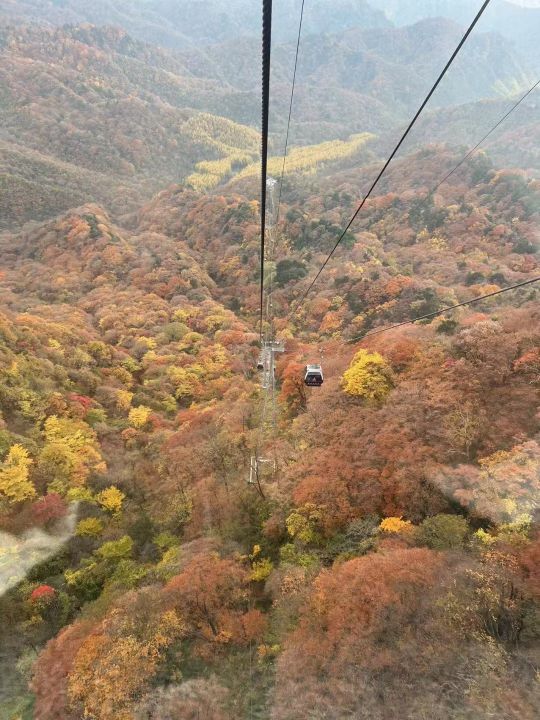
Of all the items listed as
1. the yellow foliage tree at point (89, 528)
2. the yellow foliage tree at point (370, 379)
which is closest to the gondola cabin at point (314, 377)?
the yellow foliage tree at point (370, 379)

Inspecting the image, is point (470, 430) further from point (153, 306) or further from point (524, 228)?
point (524, 228)

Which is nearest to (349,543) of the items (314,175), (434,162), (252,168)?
(434,162)

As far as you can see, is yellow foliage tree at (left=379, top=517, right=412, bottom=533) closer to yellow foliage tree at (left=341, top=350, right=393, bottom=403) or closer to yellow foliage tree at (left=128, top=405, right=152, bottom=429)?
yellow foliage tree at (left=341, top=350, right=393, bottom=403)

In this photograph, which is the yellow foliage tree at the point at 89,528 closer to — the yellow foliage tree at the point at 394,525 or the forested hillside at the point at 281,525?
the forested hillside at the point at 281,525

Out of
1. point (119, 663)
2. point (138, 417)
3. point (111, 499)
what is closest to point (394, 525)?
point (119, 663)

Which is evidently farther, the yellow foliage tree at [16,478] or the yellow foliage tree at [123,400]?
the yellow foliage tree at [123,400]

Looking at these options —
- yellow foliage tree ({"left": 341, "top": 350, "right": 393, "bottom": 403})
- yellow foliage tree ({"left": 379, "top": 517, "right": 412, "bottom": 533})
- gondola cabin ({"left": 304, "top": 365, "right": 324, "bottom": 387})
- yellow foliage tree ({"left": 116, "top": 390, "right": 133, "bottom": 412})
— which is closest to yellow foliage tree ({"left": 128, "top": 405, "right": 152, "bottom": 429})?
yellow foliage tree ({"left": 116, "top": 390, "right": 133, "bottom": 412})
